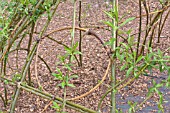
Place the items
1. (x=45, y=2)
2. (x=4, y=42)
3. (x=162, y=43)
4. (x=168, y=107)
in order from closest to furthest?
(x=45, y=2) < (x=4, y=42) < (x=168, y=107) < (x=162, y=43)

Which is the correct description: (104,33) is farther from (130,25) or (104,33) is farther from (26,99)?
(26,99)

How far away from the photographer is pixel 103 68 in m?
3.02

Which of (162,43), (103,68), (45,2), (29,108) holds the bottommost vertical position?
(29,108)

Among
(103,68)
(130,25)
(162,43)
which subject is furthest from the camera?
(130,25)

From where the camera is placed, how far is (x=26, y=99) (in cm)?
265

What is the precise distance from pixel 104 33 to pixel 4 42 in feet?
7.54

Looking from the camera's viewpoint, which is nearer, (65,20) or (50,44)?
(50,44)

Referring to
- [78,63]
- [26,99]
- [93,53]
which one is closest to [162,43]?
[93,53]

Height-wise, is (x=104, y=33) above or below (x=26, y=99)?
above

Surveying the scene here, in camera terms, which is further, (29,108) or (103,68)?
(103,68)

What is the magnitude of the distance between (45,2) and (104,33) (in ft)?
8.46

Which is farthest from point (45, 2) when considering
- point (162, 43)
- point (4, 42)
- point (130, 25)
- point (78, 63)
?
point (130, 25)

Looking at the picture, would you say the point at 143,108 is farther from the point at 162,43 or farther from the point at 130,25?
the point at 130,25

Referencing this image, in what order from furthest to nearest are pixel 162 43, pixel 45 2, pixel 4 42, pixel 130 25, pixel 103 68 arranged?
pixel 130 25, pixel 162 43, pixel 103 68, pixel 4 42, pixel 45 2
